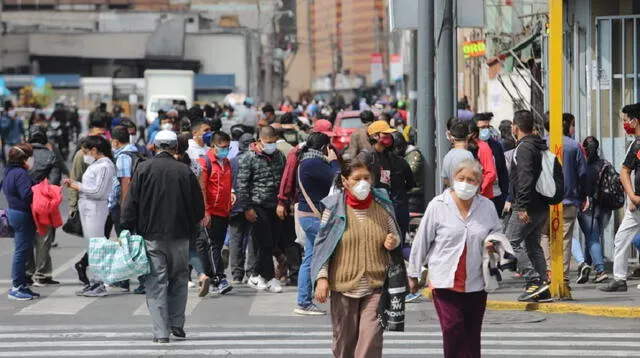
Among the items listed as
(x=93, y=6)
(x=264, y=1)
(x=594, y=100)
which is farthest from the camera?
(x=93, y=6)

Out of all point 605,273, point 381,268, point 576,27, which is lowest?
point 605,273

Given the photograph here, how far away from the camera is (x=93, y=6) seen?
119 meters

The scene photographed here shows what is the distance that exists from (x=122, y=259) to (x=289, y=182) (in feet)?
11.4

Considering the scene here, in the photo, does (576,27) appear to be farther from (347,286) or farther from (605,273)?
(347,286)

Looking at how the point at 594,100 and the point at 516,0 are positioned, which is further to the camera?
the point at 516,0

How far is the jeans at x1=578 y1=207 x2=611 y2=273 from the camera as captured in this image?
612 inches

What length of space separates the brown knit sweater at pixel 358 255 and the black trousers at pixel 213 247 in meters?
5.61

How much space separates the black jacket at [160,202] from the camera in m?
11.5

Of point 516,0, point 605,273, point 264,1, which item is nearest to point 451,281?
point 605,273

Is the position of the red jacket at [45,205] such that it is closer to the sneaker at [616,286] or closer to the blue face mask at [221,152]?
the blue face mask at [221,152]

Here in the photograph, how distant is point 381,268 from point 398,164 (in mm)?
5110

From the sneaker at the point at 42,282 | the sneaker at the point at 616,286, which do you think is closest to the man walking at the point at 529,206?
the sneaker at the point at 616,286

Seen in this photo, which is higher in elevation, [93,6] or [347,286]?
[93,6]

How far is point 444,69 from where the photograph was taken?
15688mm
